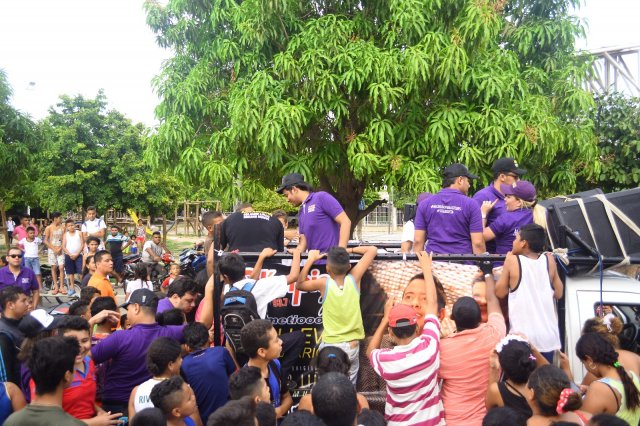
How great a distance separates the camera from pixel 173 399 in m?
3.25

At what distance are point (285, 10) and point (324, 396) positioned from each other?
7.15 meters

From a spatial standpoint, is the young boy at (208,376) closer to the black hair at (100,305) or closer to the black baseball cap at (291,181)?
the black hair at (100,305)

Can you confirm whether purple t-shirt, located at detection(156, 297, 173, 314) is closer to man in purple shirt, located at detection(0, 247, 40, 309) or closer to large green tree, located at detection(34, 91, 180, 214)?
man in purple shirt, located at detection(0, 247, 40, 309)

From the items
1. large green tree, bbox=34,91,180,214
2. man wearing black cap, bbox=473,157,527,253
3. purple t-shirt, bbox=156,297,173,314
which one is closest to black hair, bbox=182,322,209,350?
purple t-shirt, bbox=156,297,173,314

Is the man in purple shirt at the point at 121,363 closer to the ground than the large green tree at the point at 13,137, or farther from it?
closer to the ground

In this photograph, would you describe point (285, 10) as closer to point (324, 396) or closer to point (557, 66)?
point (557, 66)

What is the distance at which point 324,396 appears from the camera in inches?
116

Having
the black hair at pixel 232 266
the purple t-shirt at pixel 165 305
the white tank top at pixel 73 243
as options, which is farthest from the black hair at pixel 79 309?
the white tank top at pixel 73 243

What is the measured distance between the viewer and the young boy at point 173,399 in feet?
10.7

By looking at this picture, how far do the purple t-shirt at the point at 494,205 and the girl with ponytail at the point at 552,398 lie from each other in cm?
250

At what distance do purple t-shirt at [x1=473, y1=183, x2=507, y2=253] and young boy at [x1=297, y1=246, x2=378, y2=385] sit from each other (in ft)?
6.01

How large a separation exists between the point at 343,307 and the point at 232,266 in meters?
0.88

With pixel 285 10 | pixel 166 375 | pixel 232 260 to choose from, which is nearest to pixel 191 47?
pixel 285 10

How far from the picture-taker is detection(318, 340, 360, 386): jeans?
162 inches
